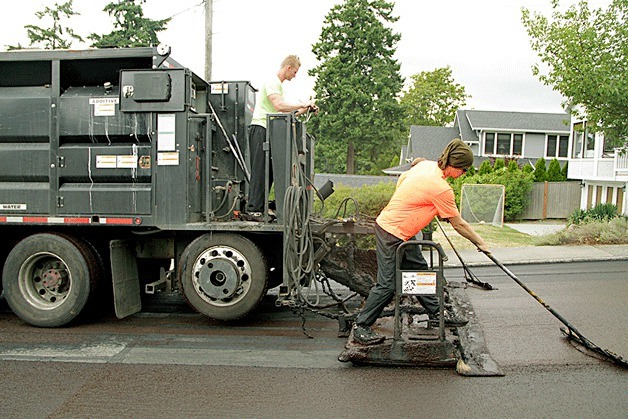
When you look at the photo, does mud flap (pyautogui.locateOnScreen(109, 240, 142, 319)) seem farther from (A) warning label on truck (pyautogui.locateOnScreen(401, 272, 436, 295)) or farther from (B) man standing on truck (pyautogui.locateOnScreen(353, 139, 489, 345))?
(A) warning label on truck (pyautogui.locateOnScreen(401, 272, 436, 295))

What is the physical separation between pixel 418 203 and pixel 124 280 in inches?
131

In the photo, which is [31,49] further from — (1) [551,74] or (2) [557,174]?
(2) [557,174]

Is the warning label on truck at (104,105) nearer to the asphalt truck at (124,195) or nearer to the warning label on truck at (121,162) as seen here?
the asphalt truck at (124,195)

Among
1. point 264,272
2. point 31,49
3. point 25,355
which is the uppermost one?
point 31,49

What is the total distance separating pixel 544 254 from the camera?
1328cm

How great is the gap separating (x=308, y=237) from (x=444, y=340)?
5.97 ft

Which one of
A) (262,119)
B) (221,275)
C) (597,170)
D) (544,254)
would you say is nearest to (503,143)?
(597,170)

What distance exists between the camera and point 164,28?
86.5 feet

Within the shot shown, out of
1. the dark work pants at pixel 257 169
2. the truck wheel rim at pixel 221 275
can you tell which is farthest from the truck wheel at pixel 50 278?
the dark work pants at pixel 257 169

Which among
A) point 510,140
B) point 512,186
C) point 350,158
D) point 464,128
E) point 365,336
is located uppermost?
point 464,128

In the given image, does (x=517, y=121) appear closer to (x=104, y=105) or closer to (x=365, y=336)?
(x=104, y=105)

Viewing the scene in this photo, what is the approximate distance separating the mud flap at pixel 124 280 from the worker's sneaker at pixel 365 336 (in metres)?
2.65

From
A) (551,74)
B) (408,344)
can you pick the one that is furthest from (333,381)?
(551,74)

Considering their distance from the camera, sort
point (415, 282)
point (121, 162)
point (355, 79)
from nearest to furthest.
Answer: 1. point (415, 282)
2. point (121, 162)
3. point (355, 79)
